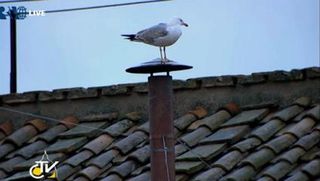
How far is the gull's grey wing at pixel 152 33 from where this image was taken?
7199mm

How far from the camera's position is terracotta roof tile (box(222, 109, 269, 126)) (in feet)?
28.9

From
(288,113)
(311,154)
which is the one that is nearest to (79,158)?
(288,113)

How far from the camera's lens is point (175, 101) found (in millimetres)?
9539

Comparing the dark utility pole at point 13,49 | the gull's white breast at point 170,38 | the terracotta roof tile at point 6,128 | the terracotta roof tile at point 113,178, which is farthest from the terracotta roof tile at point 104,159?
the dark utility pole at point 13,49

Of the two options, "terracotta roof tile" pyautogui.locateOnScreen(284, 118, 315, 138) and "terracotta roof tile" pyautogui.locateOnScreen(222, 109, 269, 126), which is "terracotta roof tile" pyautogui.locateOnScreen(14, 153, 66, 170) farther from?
"terracotta roof tile" pyautogui.locateOnScreen(284, 118, 315, 138)

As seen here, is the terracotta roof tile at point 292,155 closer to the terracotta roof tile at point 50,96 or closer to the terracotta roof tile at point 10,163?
the terracotta roof tile at point 10,163

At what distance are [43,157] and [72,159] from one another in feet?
1.16

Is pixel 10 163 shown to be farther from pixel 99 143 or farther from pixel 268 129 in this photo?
pixel 268 129

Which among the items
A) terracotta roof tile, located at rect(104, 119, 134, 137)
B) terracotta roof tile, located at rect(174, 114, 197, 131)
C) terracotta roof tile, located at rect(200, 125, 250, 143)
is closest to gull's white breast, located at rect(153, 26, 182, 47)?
terracotta roof tile, located at rect(200, 125, 250, 143)

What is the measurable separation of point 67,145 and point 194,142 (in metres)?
1.27

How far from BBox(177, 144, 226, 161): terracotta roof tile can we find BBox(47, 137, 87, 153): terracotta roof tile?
1.20 metres

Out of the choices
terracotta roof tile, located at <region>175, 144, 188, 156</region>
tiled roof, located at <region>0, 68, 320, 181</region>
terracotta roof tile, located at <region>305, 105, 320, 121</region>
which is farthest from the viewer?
terracotta roof tile, located at <region>175, 144, 188, 156</region>

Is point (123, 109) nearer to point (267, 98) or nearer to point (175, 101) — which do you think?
point (175, 101)

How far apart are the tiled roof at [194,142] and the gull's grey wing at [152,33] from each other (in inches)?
50.1
